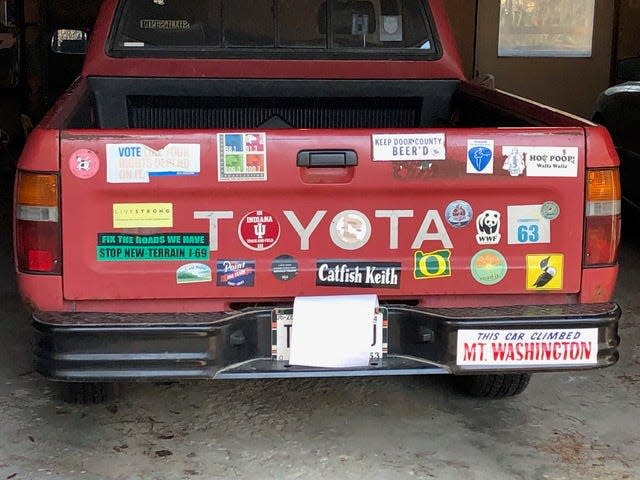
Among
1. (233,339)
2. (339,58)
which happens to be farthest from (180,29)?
(233,339)

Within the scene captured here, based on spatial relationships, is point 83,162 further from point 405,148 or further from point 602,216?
point 602,216

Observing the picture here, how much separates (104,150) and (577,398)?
242cm

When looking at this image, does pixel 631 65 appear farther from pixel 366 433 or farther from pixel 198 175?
pixel 198 175

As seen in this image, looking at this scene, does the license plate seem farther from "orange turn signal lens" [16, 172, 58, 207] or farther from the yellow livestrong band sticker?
"orange turn signal lens" [16, 172, 58, 207]

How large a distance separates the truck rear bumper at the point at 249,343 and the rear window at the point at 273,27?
199 centimetres

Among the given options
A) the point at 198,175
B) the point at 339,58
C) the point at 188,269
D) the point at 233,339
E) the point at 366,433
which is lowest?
the point at 366,433

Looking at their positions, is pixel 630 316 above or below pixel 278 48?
below

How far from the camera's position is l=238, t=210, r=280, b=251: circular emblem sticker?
3.07 m

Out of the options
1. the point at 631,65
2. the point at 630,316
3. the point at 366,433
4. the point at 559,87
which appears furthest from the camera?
the point at 559,87

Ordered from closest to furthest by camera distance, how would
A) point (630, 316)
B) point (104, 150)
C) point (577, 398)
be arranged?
point (104, 150)
point (577, 398)
point (630, 316)

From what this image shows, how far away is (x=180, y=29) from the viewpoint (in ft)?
15.3

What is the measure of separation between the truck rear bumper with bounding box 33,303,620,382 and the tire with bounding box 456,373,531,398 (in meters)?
0.80

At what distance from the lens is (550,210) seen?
3.15 metres

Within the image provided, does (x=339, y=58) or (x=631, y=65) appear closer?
(x=339, y=58)
